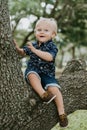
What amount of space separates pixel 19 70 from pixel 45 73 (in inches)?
12.0

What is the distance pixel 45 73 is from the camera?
3594 millimetres

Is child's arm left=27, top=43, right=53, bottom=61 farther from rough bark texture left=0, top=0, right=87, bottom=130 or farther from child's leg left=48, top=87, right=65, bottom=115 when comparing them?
child's leg left=48, top=87, right=65, bottom=115

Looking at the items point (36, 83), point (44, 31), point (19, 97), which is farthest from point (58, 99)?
point (44, 31)

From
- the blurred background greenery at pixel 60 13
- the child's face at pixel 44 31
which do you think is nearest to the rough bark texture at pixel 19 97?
the child's face at pixel 44 31

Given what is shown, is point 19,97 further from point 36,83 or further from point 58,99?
point 58,99

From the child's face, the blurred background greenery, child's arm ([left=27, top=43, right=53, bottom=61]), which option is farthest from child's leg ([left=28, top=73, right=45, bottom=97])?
the blurred background greenery

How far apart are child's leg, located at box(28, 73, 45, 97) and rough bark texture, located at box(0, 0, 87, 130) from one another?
62mm

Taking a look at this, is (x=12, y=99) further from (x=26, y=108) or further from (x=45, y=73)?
(x=45, y=73)

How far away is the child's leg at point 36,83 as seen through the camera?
347 cm

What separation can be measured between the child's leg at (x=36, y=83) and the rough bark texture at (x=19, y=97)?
2.4 inches

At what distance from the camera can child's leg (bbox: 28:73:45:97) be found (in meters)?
3.47

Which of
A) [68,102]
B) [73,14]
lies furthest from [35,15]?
[68,102]

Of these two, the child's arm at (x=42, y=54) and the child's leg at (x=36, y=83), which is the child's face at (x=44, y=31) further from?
the child's leg at (x=36, y=83)

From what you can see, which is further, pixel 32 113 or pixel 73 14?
pixel 73 14
